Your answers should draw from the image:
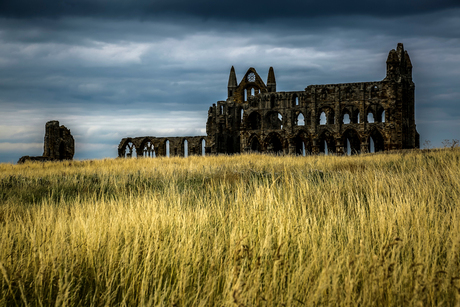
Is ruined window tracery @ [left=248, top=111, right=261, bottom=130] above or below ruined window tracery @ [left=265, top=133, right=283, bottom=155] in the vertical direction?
above

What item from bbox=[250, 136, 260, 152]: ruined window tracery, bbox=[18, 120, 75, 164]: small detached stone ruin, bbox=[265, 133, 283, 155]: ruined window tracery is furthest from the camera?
bbox=[250, 136, 260, 152]: ruined window tracery

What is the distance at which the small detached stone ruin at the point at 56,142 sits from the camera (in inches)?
1226

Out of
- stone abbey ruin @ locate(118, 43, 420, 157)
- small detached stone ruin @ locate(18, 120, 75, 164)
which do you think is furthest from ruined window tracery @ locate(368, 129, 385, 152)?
small detached stone ruin @ locate(18, 120, 75, 164)

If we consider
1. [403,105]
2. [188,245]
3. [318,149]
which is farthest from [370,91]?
[188,245]

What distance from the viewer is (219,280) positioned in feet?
8.66

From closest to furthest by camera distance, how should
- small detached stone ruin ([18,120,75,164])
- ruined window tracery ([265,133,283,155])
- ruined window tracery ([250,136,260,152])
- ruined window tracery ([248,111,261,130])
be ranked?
1. small detached stone ruin ([18,120,75,164])
2. ruined window tracery ([265,133,283,155])
3. ruined window tracery ([250,136,260,152])
4. ruined window tracery ([248,111,261,130])

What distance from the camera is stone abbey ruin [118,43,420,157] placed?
33.1 metres

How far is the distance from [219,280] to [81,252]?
134 cm

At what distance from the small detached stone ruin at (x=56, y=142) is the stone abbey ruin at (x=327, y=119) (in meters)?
14.1

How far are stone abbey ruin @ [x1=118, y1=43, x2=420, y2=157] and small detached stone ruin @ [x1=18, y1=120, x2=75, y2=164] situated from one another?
46.2 feet

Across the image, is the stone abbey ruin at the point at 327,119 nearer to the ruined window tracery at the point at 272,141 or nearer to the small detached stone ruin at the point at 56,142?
the ruined window tracery at the point at 272,141

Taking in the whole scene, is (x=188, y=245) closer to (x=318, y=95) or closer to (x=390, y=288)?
(x=390, y=288)

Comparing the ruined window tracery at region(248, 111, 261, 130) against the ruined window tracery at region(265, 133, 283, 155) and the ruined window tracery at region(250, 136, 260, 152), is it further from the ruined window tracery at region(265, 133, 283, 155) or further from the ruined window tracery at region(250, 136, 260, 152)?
the ruined window tracery at region(265, 133, 283, 155)

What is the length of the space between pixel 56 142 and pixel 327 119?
24.3 metres
